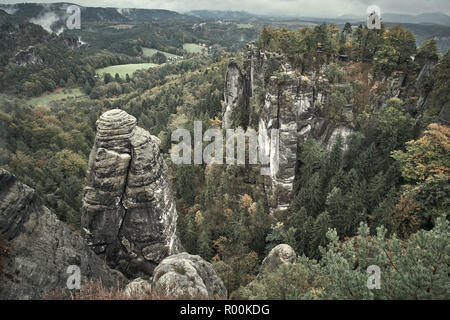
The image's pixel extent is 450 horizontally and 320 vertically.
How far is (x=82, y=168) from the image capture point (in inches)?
2253

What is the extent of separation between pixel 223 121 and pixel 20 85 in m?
89.8

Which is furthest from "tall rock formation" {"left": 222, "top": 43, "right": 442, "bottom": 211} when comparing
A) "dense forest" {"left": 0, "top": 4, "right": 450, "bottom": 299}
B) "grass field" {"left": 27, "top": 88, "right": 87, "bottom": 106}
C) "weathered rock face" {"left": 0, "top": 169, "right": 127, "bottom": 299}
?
"grass field" {"left": 27, "top": 88, "right": 87, "bottom": 106}

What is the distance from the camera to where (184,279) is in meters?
14.0

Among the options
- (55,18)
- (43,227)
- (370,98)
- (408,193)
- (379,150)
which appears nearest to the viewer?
(43,227)

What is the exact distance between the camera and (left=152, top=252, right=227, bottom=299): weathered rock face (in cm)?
1320

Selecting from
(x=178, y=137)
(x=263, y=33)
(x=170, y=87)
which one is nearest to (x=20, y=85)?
(x=170, y=87)

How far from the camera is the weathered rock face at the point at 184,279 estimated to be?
1320 centimetres

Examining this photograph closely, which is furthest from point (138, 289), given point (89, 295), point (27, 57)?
point (27, 57)

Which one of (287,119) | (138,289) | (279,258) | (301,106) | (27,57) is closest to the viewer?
(138,289)

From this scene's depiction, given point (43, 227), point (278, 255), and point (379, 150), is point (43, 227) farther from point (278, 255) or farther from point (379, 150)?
point (379, 150)

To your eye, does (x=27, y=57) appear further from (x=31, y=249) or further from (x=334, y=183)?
(x=334, y=183)

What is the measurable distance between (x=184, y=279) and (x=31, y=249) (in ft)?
25.8

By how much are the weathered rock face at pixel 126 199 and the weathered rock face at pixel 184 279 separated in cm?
508

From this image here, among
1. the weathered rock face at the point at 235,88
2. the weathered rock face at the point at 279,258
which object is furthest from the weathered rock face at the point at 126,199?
the weathered rock face at the point at 235,88
